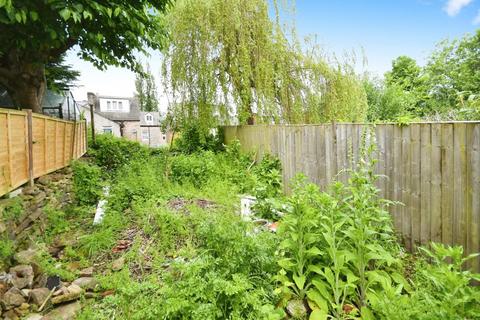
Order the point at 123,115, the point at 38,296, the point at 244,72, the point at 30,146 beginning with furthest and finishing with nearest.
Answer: the point at 123,115
the point at 244,72
the point at 30,146
the point at 38,296

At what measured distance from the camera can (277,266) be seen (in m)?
2.58

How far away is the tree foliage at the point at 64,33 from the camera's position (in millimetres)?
4293

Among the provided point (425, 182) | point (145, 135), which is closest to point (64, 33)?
point (425, 182)

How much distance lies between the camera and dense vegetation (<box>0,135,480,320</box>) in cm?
201

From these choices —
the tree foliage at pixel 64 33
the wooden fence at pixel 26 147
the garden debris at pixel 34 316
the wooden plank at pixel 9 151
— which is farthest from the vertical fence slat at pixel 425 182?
the wooden plank at pixel 9 151

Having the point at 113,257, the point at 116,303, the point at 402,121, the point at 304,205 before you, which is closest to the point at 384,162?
the point at 402,121

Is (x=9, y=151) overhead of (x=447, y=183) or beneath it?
overhead

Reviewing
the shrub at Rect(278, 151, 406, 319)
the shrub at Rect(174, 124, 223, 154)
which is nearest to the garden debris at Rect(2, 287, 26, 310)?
the shrub at Rect(278, 151, 406, 319)

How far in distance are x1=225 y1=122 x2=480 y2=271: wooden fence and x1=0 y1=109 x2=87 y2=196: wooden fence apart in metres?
4.43

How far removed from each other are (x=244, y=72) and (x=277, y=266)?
6.08 metres

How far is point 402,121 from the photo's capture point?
3100 mm

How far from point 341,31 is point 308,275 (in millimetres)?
8058

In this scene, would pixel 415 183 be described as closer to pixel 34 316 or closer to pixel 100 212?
pixel 34 316

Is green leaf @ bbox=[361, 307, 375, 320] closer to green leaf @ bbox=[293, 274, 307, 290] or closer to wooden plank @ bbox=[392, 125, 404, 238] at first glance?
green leaf @ bbox=[293, 274, 307, 290]
